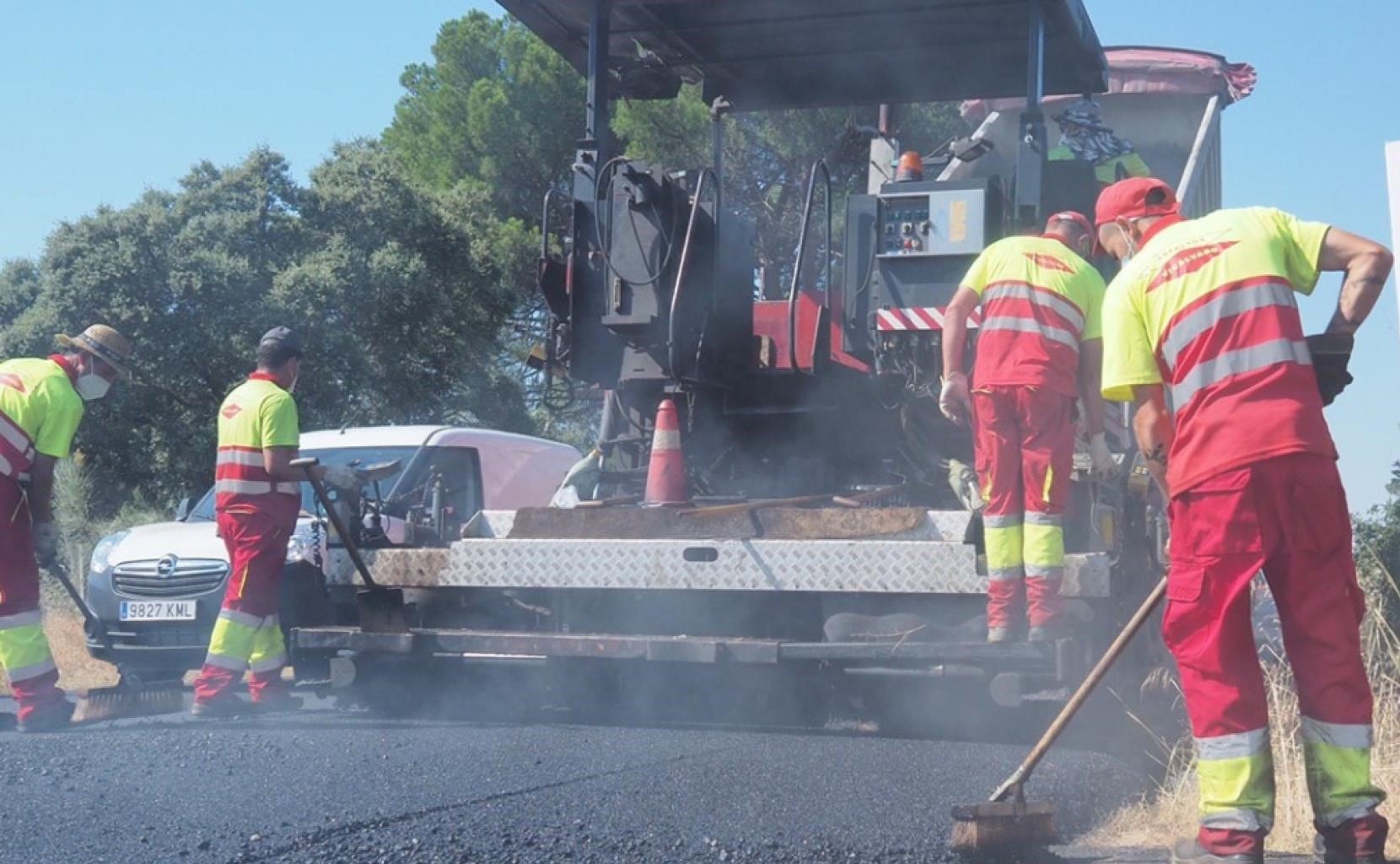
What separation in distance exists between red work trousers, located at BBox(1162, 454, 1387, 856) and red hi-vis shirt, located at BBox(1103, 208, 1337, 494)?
0.07 m

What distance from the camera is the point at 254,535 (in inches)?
255

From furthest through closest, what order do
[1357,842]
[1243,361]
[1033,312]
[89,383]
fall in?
[89,383], [1033,312], [1243,361], [1357,842]

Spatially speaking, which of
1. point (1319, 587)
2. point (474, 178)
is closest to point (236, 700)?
point (1319, 587)

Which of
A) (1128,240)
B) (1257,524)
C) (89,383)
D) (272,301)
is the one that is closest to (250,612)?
(89,383)

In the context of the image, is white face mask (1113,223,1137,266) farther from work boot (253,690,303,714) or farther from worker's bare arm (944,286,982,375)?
work boot (253,690,303,714)

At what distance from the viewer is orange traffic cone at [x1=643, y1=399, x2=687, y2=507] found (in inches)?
235

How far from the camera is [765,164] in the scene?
14297 mm

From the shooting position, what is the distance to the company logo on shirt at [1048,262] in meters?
5.30

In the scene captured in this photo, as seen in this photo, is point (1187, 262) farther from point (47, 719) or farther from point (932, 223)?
point (47, 719)

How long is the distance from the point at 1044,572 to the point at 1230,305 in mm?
1733

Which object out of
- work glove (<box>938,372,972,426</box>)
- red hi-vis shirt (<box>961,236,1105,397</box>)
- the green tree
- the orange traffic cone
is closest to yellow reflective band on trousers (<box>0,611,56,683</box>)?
the orange traffic cone

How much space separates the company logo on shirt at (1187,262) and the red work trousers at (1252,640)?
494 millimetres

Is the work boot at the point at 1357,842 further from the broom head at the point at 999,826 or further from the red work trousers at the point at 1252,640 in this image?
the broom head at the point at 999,826

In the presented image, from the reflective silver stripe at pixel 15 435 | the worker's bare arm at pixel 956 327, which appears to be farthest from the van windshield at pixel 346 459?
the worker's bare arm at pixel 956 327
